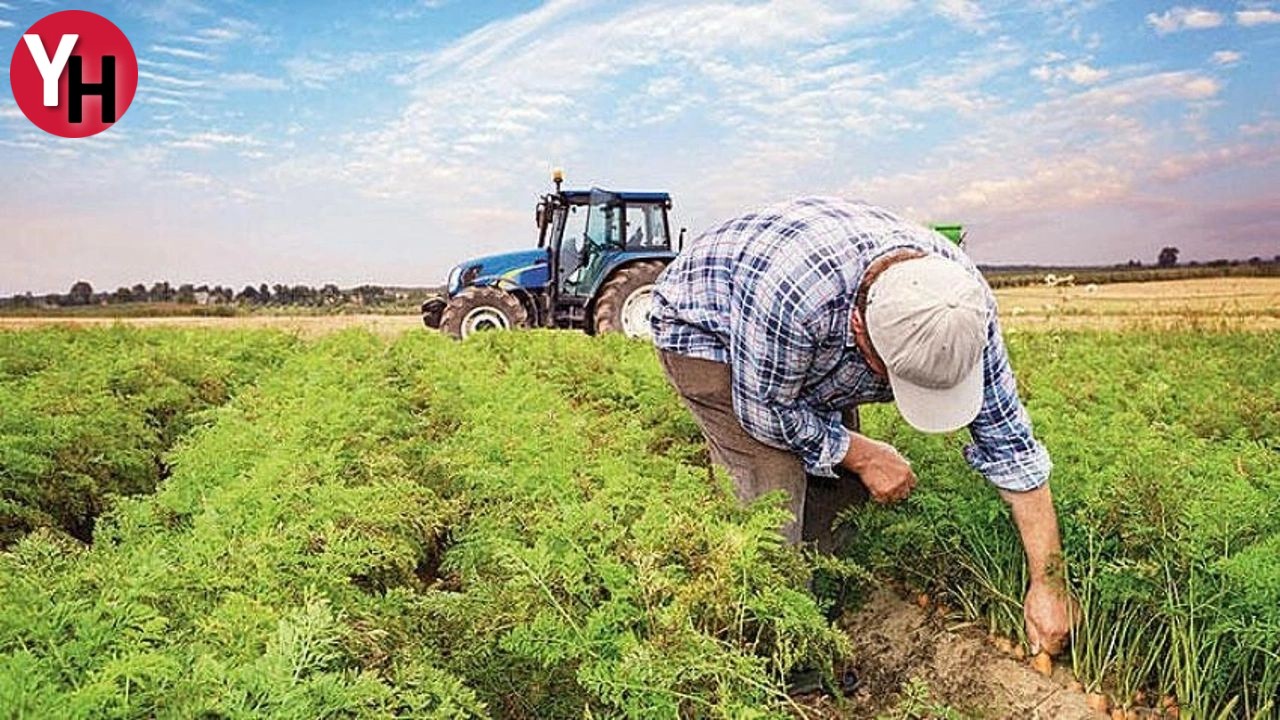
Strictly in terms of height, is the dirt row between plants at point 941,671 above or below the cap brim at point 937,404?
below

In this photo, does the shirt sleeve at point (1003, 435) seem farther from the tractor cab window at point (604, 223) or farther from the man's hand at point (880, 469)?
the tractor cab window at point (604, 223)

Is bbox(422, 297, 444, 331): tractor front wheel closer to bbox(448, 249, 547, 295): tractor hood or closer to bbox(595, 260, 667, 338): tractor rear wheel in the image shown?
bbox(448, 249, 547, 295): tractor hood

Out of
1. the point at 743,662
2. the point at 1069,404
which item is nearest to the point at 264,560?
the point at 743,662

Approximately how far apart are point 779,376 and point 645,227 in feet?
42.6

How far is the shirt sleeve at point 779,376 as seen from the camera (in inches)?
173

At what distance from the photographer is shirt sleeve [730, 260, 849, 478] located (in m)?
4.40

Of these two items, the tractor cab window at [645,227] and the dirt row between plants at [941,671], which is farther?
the tractor cab window at [645,227]

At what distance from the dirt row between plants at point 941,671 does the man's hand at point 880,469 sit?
2.53 feet

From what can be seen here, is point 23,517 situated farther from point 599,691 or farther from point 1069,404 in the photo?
point 1069,404

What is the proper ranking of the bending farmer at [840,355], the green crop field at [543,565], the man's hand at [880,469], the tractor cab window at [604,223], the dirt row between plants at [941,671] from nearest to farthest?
the green crop field at [543,565] < the bending farmer at [840,355] < the dirt row between plants at [941,671] < the man's hand at [880,469] < the tractor cab window at [604,223]

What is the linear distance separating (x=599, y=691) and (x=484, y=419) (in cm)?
388

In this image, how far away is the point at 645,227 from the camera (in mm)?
17359

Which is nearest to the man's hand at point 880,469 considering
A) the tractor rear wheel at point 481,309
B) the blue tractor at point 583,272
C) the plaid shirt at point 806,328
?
the plaid shirt at point 806,328

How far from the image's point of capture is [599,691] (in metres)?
3.30
